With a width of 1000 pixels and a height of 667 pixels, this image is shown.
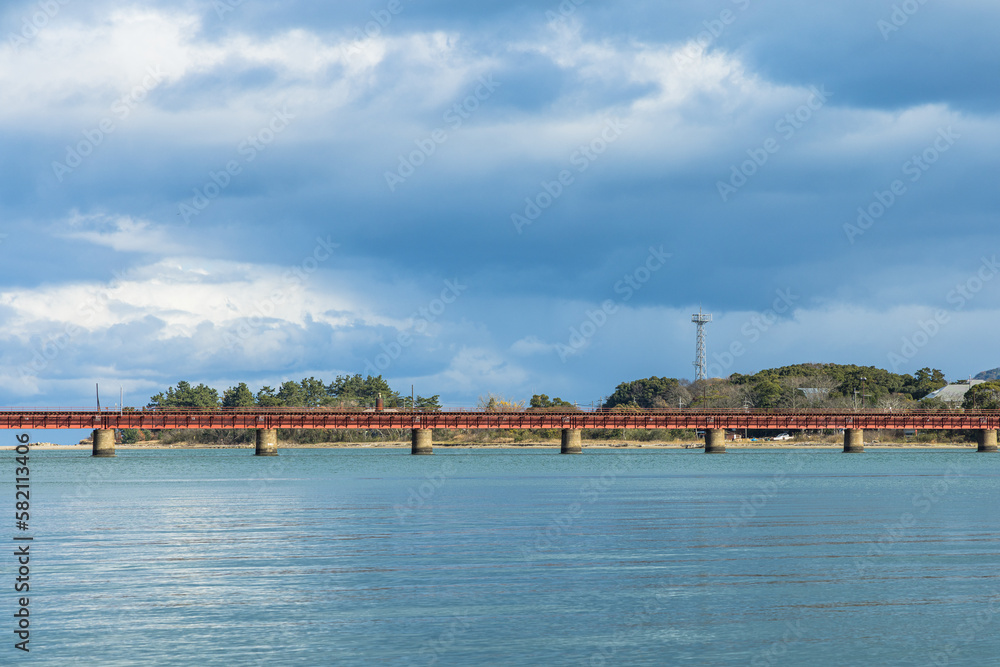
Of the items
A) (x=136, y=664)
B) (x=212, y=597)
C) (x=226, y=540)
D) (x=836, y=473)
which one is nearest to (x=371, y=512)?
(x=226, y=540)

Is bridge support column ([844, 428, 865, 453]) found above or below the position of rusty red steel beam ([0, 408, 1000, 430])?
below

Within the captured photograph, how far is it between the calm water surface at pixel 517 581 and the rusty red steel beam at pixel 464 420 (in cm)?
8171

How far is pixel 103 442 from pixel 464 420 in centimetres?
4970

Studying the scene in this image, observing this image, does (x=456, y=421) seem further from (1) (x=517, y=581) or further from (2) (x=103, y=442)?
(1) (x=517, y=581)

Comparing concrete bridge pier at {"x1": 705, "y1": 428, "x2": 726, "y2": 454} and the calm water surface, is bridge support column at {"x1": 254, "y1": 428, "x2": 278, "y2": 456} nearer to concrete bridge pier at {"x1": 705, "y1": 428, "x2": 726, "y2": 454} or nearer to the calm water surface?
concrete bridge pier at {"x1": 705, "y1": 428, "x2": 726, "y2": 454}

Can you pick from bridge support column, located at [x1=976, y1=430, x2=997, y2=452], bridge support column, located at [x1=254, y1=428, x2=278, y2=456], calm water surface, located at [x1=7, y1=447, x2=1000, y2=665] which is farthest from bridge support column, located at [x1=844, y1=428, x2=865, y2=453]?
calm water surface, located at [x1=7, y1=447, x2=1000, y2=665]

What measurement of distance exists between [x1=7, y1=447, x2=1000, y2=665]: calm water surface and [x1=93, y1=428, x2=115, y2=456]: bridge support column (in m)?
87.2

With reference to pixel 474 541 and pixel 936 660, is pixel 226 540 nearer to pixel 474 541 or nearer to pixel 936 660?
pixel 474 541

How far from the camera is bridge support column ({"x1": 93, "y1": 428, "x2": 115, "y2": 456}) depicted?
15038 centimetres

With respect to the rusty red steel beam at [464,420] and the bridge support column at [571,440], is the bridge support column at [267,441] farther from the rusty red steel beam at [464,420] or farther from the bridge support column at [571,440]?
the bridge support column at [571,440]

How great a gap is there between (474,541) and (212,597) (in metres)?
14.5

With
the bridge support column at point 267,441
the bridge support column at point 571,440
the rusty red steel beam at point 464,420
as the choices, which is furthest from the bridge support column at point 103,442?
the bridge support column at point 571,440

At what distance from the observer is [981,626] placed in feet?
85.1

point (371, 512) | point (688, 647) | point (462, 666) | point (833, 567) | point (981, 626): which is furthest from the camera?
point (371, 512)
